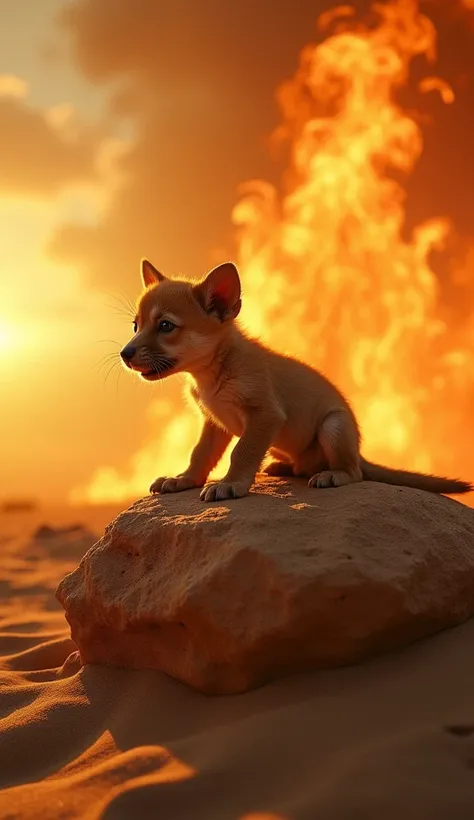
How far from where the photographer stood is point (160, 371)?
4.37 m

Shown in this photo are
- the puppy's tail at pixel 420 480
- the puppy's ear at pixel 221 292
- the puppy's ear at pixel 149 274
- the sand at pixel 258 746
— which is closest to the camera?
the sand at pixel 258 746

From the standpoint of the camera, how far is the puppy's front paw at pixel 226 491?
394 cm

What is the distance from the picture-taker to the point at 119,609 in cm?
365

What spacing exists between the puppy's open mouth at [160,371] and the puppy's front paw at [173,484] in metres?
0.64

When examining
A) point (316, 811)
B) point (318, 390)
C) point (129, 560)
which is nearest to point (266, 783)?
point (316, 811)

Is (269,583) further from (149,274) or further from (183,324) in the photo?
(149,274)

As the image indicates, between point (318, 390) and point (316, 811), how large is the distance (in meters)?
2.81

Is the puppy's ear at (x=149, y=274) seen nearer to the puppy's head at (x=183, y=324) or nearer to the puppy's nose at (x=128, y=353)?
the puppy's head at (x=183, y=324)

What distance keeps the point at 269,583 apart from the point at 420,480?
2120 mm

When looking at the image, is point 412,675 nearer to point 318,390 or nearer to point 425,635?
point 425,635

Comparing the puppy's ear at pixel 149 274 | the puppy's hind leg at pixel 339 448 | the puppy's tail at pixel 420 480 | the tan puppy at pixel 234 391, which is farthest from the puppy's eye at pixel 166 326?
the puppy's tail at pixel 420 480

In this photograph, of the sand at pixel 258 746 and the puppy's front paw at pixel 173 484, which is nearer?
the sand at pixel 258 746

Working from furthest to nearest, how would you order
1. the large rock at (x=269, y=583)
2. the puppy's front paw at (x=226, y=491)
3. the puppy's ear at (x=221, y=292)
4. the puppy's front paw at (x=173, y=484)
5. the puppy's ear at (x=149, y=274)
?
the puppy's ear at (x=149, y=274) → the puppy's front paw at (x=173, y=484) → the puppy's ear at (x=221, y=292) → the puppy's front paw at (x=226, y=491) → the large rock at (x=269, y=583)

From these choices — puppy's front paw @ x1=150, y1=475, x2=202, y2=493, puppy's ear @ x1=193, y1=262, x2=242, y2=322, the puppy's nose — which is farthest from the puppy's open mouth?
puppy's front paw @ x1=150, y1=475, x2=202, y2=493
